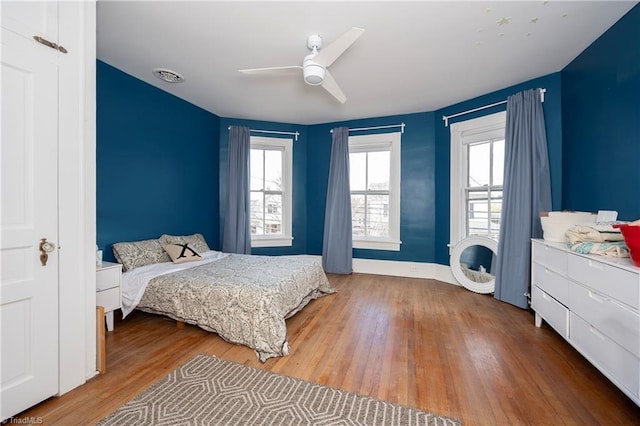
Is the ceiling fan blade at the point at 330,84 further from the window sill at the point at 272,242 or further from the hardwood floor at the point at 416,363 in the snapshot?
the window sill at the point at 272,242

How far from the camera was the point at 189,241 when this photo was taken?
11.6 feet

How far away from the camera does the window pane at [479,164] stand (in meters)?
3.63

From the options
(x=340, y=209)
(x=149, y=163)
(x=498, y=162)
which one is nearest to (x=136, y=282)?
(x=149, y=163)

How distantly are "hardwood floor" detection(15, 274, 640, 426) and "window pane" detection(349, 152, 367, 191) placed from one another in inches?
87.2

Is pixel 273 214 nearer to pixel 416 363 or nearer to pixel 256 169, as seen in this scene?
pixel 256 169

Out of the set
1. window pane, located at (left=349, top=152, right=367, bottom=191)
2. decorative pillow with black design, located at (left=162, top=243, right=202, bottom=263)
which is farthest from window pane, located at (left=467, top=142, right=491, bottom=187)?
decorative pillow with black design, located at (left=162, top=243, right=202, bottom=263)

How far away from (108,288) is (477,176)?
443 centimetres

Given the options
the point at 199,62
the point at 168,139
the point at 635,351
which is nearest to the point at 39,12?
the point at 199,62

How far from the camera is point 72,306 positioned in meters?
1.65

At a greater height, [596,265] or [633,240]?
[633,240]

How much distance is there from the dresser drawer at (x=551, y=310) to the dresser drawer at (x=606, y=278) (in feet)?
1.09

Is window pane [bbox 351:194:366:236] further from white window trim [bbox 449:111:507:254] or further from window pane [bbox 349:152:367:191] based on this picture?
white window trim [bbox 449:111:507:254]

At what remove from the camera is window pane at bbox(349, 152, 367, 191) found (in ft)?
15.2

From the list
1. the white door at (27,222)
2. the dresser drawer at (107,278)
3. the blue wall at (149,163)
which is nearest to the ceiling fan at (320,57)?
the white door at (27,222)
